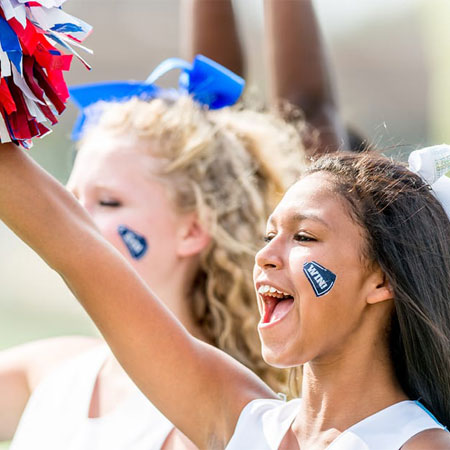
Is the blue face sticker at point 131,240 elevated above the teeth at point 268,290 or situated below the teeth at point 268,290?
below

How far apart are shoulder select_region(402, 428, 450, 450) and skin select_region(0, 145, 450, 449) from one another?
1cm

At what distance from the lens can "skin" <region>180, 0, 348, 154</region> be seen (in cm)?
319

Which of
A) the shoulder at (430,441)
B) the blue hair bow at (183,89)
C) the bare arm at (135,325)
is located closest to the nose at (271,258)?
the bare arm at (135,325)

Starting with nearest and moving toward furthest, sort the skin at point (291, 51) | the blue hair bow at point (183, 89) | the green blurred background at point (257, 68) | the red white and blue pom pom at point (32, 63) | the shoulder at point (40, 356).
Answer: the red white and blue pom pom at point (32, 63) < the shoulder at point (40, 356) < the blue hair bow at point (183, 89) < the skin at point (291, 51) < the green blurred background at point (257, 68)


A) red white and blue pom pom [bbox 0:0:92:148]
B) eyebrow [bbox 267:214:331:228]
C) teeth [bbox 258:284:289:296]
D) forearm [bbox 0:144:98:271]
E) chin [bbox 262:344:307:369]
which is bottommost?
chin [bbox 262:344:307:369]

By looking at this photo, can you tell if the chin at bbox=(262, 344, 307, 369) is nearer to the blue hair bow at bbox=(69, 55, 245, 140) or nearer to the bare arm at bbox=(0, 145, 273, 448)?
the bare arm at bbox=(0, 145, 273, 448)

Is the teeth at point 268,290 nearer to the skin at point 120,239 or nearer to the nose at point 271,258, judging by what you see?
the nose at point 271,258

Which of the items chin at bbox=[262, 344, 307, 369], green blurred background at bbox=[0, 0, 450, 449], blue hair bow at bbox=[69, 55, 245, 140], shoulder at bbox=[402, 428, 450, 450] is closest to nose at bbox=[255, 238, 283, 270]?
chin at bbox=[262, 344, 307, 369]

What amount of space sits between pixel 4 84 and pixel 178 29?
10.9 metres

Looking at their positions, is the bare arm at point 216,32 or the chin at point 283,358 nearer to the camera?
the chin at point 283,358

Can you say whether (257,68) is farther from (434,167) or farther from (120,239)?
(434,167)

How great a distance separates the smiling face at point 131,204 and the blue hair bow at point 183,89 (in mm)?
322

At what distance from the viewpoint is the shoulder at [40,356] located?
2.65 m

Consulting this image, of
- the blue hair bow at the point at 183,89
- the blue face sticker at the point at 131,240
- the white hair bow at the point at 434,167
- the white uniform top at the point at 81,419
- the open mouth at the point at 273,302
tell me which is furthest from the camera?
the blue hair bow at the point at 183,89
